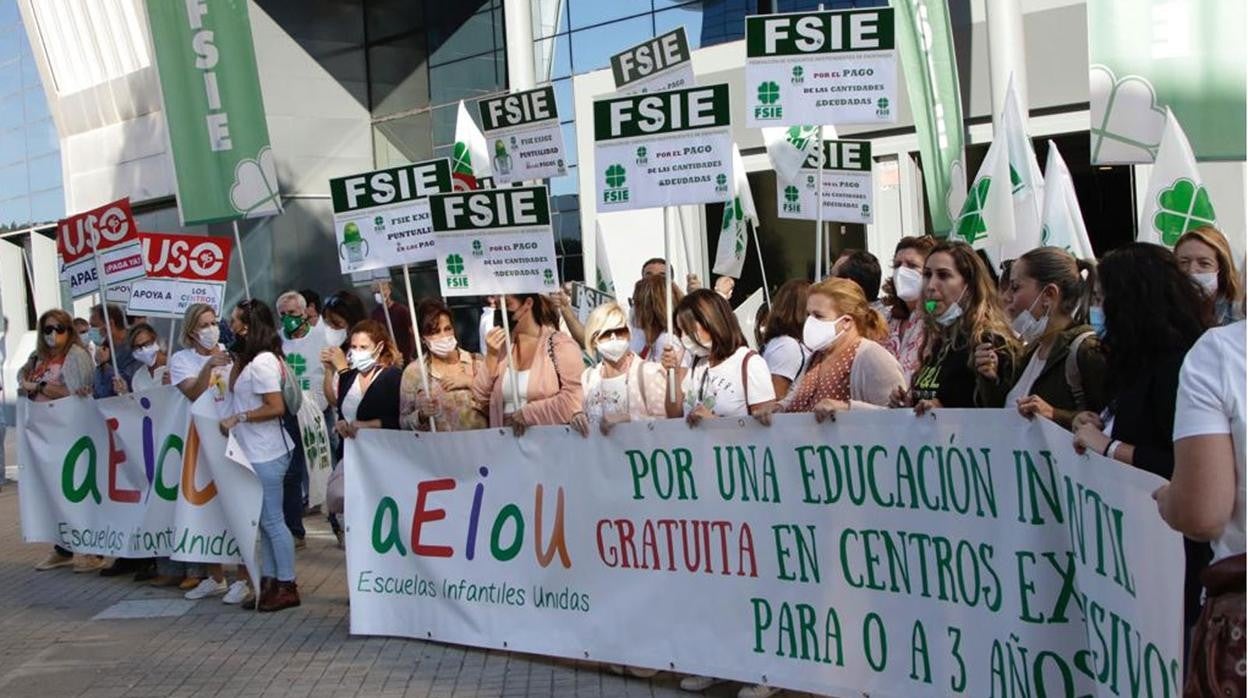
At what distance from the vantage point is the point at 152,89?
28.6 metres

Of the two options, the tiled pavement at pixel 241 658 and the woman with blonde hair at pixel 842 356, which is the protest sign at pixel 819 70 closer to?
the woman with blonde hair at pixel 842 356

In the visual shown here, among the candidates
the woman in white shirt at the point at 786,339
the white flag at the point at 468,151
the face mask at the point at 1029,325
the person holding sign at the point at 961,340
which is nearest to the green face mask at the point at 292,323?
the white flag at the point at 468,151

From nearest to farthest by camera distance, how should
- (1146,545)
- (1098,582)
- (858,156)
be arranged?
(1146,545) → (1098,582) → (858,156)

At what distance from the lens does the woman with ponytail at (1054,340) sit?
501 cm

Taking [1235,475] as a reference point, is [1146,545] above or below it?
below

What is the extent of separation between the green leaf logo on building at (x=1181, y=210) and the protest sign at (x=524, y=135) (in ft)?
13.6

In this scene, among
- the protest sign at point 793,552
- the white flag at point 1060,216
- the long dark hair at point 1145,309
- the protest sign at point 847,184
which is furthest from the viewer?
the protest sign at point 847,184

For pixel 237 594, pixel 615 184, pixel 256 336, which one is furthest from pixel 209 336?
pixel 615 184

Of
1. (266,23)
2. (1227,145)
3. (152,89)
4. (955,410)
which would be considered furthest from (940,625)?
(152,89)

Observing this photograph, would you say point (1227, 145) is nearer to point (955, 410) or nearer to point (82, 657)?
point (955, 410)

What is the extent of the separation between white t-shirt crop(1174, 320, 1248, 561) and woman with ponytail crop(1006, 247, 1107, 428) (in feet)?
4.64

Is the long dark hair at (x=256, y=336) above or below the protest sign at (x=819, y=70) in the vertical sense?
below

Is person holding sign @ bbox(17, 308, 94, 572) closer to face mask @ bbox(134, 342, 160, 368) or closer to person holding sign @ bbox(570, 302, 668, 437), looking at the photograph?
face mask @ bbox(134, 342, 160, 368)

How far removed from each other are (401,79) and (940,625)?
80.1 feet
